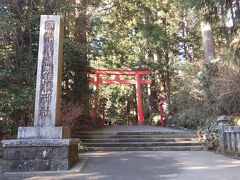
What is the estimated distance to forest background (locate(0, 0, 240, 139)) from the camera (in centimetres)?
987

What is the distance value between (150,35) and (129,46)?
2403mm

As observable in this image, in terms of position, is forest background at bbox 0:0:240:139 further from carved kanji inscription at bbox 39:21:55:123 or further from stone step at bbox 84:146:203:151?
carved kanji inscription at bbox 39:21:55:123

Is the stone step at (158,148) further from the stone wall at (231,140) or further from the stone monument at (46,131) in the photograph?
the stone monument at (46,131)

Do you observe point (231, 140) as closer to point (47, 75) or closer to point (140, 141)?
point (140, 141)

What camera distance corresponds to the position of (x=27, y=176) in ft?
20.2

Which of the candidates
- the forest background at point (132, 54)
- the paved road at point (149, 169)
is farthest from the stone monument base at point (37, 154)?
the forest background at point (132, 54)

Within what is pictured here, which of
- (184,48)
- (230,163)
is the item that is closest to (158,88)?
(184,48)

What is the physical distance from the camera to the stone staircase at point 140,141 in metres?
10.6

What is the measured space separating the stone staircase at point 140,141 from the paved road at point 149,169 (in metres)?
2.10

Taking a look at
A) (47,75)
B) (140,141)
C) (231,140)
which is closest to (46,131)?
(47,75)

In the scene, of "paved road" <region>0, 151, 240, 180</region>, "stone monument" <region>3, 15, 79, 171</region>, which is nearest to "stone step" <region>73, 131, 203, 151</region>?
"paved road" <region>0, 151, 240, 180</region>

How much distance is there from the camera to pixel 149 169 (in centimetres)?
679

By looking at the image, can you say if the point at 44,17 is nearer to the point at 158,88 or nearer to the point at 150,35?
the point at 150,35

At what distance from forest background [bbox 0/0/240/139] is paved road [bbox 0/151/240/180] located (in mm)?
2918
